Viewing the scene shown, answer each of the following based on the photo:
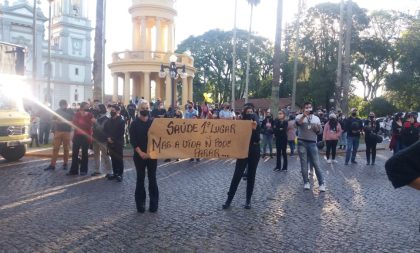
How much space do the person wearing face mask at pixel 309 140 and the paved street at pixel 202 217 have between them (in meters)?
0.37

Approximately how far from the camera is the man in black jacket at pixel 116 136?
1095 cm

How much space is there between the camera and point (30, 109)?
66.1 feet

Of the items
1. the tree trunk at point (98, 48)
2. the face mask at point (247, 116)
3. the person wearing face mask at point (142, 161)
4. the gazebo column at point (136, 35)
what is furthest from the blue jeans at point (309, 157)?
the gazebo column at point (136, 35)

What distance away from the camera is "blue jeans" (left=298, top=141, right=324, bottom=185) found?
33.2 feet

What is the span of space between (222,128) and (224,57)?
178 feet

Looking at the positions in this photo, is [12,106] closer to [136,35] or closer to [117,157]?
[117,157]

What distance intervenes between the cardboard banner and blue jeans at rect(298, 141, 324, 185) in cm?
217

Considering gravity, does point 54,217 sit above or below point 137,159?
below

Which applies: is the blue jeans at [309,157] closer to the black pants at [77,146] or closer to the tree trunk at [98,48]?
the black pants at [77,146]

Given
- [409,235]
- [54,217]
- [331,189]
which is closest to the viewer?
[409,235]

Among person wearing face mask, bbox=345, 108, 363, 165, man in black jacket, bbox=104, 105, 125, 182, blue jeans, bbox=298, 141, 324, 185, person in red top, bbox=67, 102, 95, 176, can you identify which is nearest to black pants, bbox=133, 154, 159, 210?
man in black jacket, bbox=104, 105, 125, 182

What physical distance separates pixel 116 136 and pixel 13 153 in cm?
535

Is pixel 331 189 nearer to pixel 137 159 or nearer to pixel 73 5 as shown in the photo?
pixel 137 159

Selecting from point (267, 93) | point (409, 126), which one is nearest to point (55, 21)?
point (267, 93)
